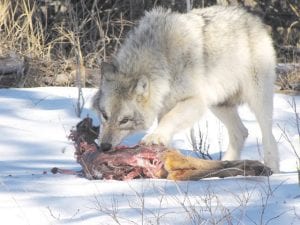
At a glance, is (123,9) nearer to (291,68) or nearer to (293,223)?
(291,68)

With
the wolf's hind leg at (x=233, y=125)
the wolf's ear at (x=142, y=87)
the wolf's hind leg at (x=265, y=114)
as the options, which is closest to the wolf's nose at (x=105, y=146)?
the wolf's ear at (x=142, y=87)

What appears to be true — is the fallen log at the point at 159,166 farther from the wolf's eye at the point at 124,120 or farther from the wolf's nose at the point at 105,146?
the wolf's eye at the point at 124,120

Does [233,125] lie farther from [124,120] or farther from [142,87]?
[124,120]

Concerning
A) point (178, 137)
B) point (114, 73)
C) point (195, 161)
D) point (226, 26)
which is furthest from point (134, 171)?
point (178, 137)

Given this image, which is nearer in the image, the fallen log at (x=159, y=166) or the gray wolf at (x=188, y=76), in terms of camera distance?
the fallen log at (x=159, y=166)

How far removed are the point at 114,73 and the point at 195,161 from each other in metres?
1.25

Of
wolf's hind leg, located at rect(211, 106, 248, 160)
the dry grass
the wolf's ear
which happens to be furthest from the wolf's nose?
the dry grass

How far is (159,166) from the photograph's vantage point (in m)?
4.75

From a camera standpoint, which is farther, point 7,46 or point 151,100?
point 7,46

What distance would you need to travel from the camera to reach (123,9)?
1451cm

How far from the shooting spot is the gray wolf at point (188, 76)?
5570mm

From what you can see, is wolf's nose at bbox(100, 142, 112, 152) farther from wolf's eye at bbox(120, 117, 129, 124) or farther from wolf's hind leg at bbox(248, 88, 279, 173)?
wolf's hind leg at bbox(248, 88, 279, 173)

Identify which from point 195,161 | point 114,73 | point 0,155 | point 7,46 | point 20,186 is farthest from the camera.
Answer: point 7,46

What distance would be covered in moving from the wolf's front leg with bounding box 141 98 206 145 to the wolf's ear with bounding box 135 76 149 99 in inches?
9.8
